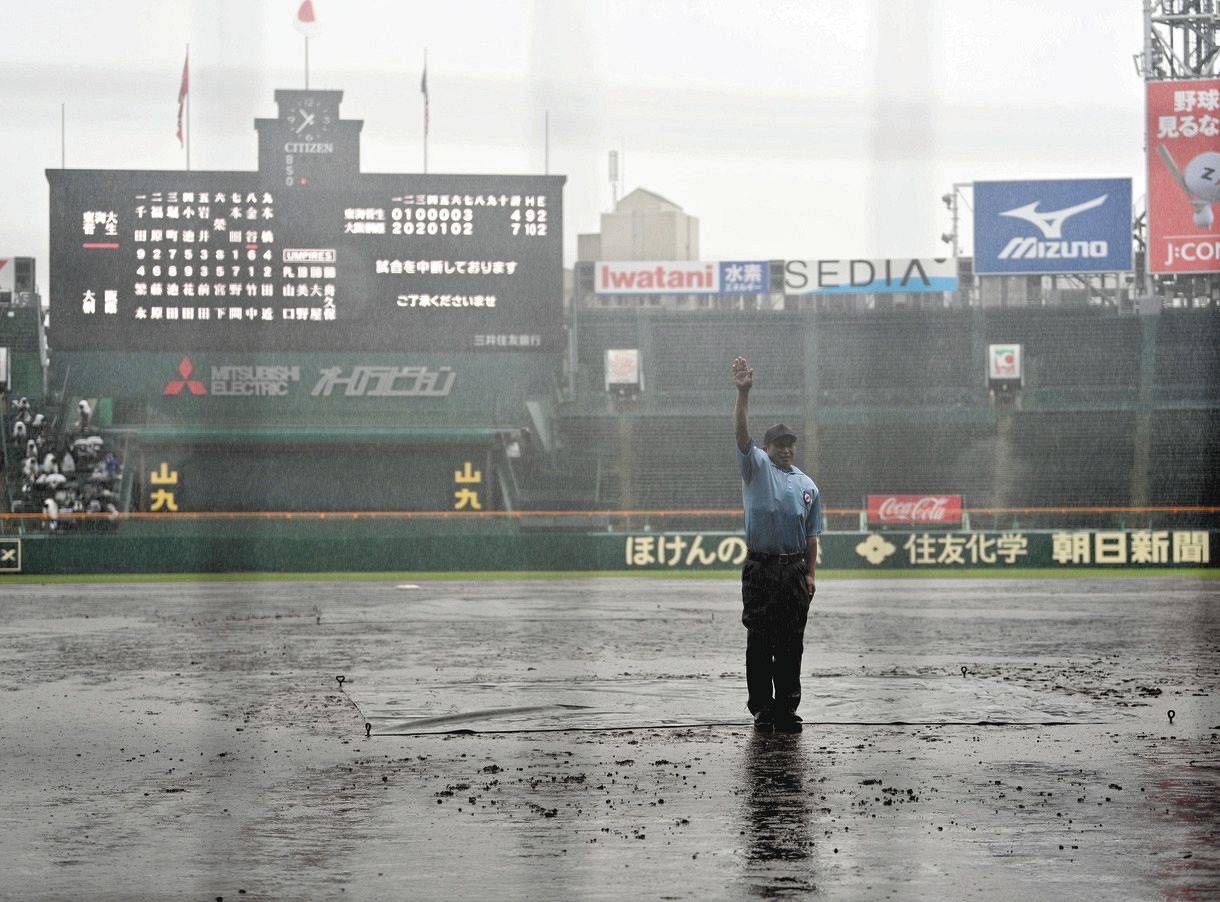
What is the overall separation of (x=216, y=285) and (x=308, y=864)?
3426 cm

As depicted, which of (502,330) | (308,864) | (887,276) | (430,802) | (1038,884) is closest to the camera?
(1038,884)

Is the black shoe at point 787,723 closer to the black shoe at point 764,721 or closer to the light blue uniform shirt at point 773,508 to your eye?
the black shoe at point 764,721

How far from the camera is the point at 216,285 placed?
129 feet

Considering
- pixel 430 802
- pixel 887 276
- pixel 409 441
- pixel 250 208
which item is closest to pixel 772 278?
pixel 887 276

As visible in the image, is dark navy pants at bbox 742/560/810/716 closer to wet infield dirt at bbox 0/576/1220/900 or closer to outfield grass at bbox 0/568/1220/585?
wet infield dirt at bbox 0/576/1220/900

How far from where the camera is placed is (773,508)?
1027cm

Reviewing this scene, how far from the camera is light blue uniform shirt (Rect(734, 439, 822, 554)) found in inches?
405

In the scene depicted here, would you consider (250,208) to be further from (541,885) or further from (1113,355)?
(541,885)

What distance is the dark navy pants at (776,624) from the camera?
1023 cm

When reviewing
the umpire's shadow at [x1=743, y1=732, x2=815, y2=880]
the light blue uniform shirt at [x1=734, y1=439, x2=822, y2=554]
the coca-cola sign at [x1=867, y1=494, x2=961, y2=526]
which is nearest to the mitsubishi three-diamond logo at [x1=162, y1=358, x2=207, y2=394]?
the coca-cola sign at [x1=867, y1=494, x2=961, y2=526]

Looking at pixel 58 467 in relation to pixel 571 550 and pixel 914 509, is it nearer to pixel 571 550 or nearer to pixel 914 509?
pixel 571 550

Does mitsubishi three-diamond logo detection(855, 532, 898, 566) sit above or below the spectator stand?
below

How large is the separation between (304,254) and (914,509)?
16401 mm

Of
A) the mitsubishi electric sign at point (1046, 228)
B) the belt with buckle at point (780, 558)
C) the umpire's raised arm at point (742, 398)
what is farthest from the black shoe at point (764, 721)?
the mitsubishi electric sign at point (1046, 228)
